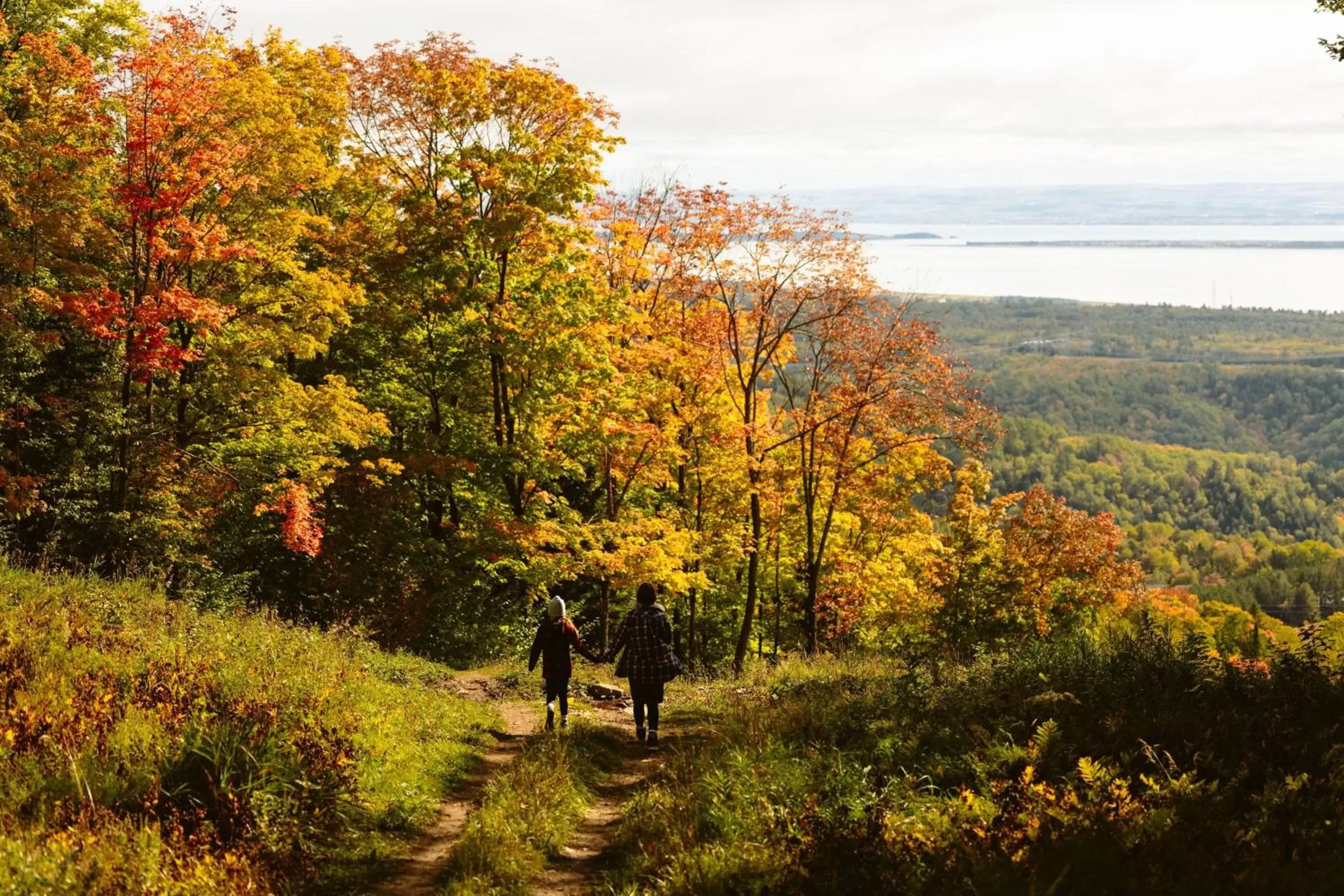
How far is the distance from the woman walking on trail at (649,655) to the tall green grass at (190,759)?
6.80 feet

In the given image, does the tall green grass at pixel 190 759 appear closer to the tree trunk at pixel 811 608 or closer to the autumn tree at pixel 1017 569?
the autumn tree at pixel 1017 569

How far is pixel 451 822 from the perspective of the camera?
8.09m

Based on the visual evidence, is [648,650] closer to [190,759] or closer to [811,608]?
[190,759]

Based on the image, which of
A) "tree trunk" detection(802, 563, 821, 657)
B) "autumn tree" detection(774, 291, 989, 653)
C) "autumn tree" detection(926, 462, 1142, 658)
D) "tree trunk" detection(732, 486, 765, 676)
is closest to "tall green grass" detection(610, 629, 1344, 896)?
"autumn tree" detection(926, 462, 1142, 658)

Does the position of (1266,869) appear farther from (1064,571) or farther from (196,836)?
(1064,571)

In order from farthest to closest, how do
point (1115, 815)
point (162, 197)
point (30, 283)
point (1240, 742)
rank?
point (30, 283)
point (162, 197)
point (1240, 742)
point (1115, 815)


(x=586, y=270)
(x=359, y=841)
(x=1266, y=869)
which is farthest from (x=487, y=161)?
(x=1266, y=869)

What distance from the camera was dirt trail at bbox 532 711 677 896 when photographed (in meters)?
6.98

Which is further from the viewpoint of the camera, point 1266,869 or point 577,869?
point 577,869

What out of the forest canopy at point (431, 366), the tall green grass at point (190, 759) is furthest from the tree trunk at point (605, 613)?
the tall green grass at point (190, 759)

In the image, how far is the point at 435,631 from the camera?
20.7 metres

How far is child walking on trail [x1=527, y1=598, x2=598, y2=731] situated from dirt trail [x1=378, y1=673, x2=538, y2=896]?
55 centimetres

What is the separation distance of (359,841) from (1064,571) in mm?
28682

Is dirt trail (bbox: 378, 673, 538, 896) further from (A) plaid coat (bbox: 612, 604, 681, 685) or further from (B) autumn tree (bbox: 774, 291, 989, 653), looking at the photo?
(B) autumn tree (bbox: 774, 291, 989, 653)
